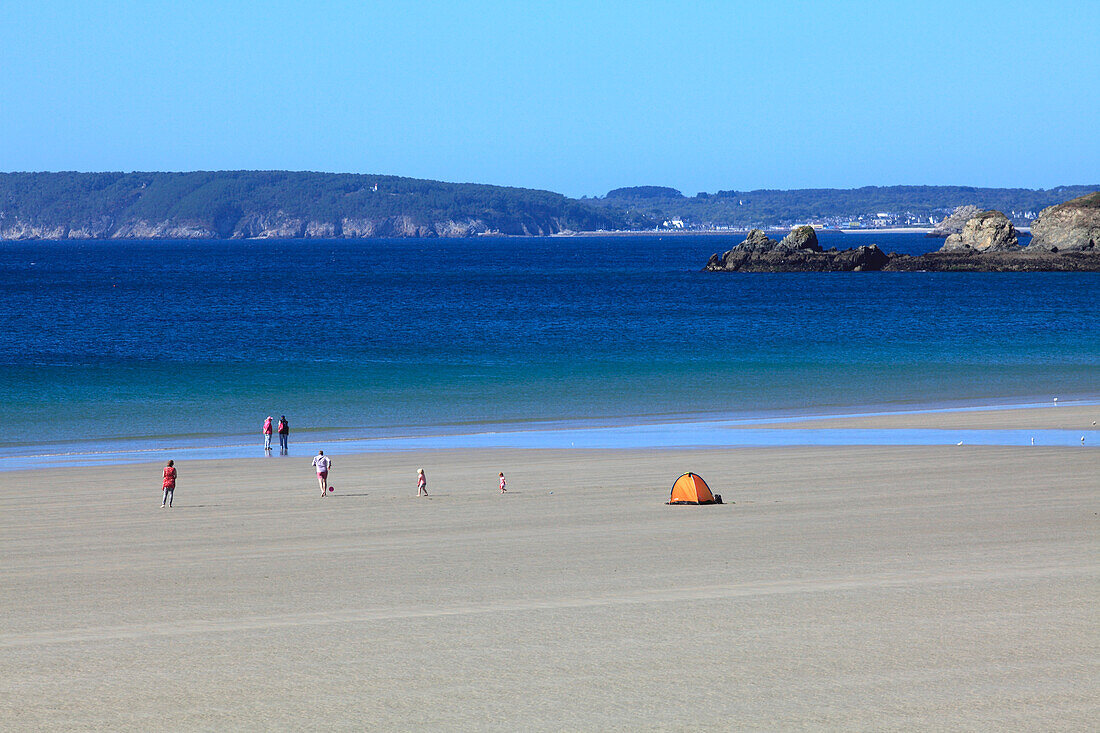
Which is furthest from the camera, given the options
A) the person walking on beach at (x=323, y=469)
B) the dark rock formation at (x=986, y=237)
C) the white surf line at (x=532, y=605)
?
the dark rock formation at (x=986, y=237)

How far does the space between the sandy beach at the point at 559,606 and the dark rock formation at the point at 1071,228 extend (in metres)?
127

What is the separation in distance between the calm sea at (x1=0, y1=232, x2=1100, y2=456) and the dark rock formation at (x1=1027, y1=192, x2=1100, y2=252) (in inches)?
908

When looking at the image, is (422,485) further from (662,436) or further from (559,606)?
(662,436)

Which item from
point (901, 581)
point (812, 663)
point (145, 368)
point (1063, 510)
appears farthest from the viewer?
point (145, 368)

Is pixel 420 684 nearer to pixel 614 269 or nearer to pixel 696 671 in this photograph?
pixel 696 671

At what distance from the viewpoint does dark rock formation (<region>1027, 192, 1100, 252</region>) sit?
443ft

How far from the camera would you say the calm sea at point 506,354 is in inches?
1415

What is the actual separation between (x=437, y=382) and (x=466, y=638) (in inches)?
1305

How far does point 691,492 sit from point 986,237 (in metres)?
137

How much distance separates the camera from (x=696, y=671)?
32.0 ft

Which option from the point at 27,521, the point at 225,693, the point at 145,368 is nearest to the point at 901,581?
the point at 225,693

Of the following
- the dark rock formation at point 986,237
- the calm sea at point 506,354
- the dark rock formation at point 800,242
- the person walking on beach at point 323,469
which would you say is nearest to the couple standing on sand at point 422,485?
the person walking on beach at point 323,469

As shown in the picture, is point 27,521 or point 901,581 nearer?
point 901,581

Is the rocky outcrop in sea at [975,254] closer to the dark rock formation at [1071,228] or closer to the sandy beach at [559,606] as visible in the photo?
the dark rock formation at [1071,228]
